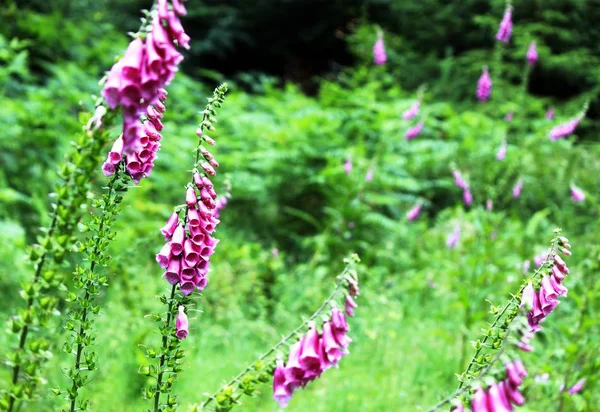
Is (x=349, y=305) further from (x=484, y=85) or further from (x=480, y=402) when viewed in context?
(x=484, y=85)

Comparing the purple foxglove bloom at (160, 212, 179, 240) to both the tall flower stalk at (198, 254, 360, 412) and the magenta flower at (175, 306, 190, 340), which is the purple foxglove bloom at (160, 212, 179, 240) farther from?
the tall flower stalk at (198, 254, 360, 412)

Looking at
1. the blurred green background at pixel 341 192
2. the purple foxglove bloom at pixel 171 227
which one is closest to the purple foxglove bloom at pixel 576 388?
the blurred green background at pixel 341 192

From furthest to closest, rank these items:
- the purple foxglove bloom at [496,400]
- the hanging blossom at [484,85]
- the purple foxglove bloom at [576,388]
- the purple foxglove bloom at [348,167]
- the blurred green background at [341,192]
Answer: the purple foxglove bloom at [348,167] → the hanging blossom at [484,85] → the blurred green background at [341,192] → the purple foxglove bloom at [576,388] → the purple foxglove bloom at [496,400]

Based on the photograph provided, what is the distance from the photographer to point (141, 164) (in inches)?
58.6

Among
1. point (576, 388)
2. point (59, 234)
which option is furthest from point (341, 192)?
point (59, 234)

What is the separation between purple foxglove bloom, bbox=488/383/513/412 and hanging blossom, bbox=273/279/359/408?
366 mm

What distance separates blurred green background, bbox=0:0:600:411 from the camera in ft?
12.5

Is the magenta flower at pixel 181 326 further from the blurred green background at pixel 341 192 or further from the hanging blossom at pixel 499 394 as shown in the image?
the hanging blossom at pixel 499 394

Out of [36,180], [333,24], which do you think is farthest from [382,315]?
[333,24]

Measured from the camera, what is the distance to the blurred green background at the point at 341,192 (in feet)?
12.5

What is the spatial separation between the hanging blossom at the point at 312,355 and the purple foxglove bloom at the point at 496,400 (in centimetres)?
37

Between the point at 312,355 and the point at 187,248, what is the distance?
1.30 ft

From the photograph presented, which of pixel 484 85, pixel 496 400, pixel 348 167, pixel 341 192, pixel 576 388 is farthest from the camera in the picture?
pixel 341 192

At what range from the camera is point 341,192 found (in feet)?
20.5
